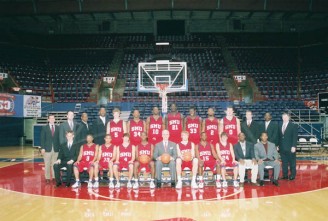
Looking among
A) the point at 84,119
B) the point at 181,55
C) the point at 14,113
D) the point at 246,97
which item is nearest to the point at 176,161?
the point at 84,119

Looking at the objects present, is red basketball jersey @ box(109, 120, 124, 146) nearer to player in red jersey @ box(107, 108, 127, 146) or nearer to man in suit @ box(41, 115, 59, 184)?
player in red jersey @ box(107, 108, 127, 146)

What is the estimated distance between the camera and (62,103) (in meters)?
19.7

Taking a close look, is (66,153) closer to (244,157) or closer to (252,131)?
(244,157)

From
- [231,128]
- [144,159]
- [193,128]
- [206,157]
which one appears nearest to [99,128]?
[144,159]

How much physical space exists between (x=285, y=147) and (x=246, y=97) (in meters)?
12.8

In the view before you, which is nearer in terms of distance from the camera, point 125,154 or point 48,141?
point 125,154

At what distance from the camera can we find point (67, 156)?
7.70m

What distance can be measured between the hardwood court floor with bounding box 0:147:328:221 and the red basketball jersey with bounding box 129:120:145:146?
54.1 inches

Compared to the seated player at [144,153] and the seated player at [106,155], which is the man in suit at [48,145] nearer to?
the seated player at [106,155]

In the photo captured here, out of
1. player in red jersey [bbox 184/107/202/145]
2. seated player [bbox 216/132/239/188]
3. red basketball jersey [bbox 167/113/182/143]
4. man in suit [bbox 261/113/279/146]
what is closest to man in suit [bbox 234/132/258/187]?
seated player [bbox 216/132/239/188]

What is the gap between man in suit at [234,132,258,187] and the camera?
7496mm

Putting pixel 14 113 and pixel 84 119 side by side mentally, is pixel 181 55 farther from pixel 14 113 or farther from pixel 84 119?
pixel 84 119

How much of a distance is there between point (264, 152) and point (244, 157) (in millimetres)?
522

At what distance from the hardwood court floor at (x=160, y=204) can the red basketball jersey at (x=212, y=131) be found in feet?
4.95
